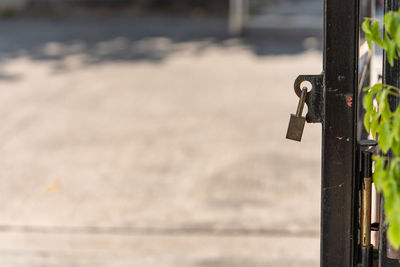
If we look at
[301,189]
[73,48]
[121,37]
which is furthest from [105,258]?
[121,37]

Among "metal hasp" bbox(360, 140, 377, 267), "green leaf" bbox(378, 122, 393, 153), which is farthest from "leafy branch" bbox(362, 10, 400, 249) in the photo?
"metal hasp" bbox(360, 140, 377, 267)

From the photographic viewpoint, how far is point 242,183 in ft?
19.2

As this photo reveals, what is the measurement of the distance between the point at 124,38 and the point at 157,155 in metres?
7.57

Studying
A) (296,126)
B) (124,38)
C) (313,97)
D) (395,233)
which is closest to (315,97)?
(313,97)

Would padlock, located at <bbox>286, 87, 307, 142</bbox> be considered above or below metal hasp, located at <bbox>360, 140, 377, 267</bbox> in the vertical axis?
above

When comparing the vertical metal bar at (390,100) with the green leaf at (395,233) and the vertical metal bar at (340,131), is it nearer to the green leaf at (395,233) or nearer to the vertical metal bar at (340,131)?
the vertical metal bar at (340,131)

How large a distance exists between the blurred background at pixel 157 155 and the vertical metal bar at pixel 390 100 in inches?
98.6

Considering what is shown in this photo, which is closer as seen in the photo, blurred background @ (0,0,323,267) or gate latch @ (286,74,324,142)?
gate latch @ (286,74,324,142)

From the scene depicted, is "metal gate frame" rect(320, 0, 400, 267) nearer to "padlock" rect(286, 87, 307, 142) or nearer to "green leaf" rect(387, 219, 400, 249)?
"padlock" rect(286, 87, 307, 142)

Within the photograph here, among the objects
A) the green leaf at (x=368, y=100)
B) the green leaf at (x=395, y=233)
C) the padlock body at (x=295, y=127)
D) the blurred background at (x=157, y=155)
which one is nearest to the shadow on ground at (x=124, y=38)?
the blurred background at (x=157, y=155)

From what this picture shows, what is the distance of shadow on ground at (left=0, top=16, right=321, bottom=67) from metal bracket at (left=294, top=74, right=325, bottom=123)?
927cm

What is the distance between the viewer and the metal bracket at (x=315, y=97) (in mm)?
2039

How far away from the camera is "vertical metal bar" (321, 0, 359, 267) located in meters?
2.00

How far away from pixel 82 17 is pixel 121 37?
3344mm
